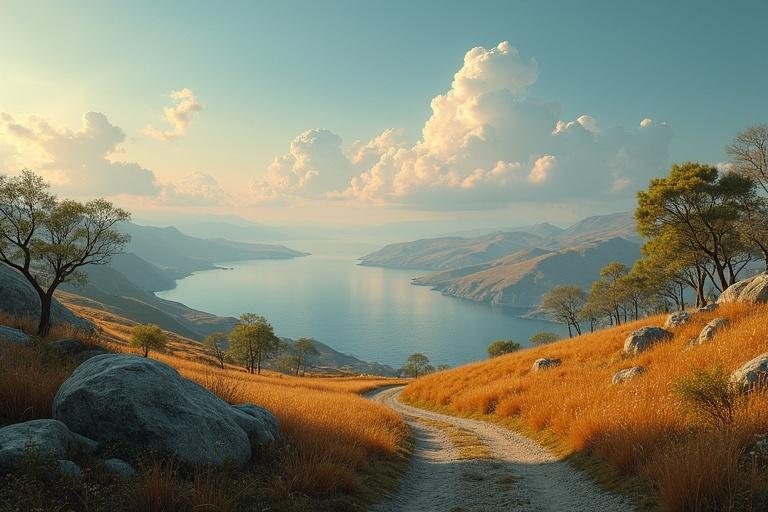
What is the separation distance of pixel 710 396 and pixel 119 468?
40.1 ft

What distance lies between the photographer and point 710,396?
921 centimetres

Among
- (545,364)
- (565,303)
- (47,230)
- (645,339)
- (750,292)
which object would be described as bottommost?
(565,303)

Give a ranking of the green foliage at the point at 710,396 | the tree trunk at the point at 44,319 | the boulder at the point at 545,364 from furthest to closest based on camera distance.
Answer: the boulder at the point at 545,364, the tree trunk at the point at 44,319, the green foliage at the point at 710,396

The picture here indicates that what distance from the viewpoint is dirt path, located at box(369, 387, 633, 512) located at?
895 centimetres

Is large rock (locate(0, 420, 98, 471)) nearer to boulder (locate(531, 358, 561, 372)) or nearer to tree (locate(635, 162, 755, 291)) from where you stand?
boulder (locate(531, 358, 561, 372))

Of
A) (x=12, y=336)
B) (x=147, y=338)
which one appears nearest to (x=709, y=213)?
(x=12, y=336)

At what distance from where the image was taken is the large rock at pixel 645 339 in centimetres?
Answer: 2420

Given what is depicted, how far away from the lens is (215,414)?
8.98 m

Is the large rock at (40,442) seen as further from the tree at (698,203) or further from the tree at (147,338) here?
the tree at (147,338)

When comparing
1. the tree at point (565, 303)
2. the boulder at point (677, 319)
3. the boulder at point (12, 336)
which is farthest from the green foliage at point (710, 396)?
the tree at point (565, 303)

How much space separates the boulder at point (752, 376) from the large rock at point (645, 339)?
14.9 m

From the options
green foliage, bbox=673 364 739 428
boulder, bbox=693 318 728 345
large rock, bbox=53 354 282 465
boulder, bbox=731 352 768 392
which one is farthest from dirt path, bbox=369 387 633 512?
boulder, bbox=693 318 728 345

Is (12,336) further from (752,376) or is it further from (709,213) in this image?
(709,213)

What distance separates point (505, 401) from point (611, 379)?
5303mm
